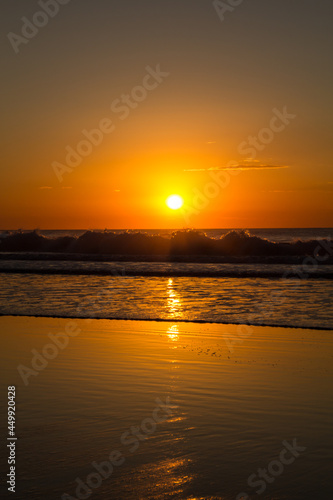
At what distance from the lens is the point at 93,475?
4.41 meters

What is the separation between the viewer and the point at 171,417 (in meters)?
5.81

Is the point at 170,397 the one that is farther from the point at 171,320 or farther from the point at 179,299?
the point at 179,299

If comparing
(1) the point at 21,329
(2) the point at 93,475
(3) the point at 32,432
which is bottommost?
(2) the point at 93,475

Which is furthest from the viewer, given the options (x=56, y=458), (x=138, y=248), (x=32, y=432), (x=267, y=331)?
(x=138, y=248)

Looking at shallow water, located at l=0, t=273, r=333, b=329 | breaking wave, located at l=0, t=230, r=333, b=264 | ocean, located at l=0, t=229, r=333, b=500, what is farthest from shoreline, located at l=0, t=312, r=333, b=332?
breaking wave, located at l=0, t=230, r=333, b=264

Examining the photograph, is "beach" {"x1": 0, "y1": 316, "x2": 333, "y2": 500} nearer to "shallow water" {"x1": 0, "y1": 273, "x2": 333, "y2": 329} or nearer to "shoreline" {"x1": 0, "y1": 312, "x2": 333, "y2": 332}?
"shoreline" {"x1": 0, "y1": 312, "x2": 333, "y2": 332}

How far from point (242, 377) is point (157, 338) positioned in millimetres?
3291

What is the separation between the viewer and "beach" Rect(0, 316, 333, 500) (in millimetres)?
4297

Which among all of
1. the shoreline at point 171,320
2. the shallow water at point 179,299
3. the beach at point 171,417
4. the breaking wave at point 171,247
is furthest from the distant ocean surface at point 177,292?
the beach at point 171,417

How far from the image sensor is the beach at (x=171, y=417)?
4297 mm

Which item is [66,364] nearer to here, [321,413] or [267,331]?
[321,413]

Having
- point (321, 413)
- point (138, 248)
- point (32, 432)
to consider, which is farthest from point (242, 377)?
point (138, 248)

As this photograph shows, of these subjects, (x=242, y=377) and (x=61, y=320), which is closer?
(x=242, y=377)

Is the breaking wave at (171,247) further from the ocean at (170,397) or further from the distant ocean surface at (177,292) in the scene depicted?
the ocean at (170,397)
